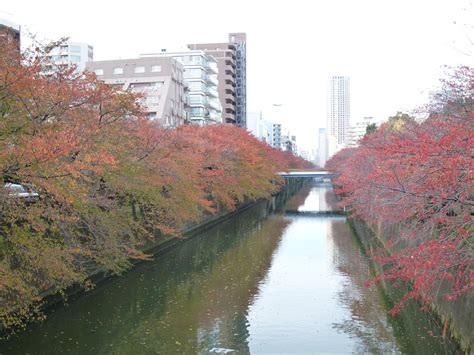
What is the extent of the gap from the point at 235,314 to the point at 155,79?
46428 millimetres

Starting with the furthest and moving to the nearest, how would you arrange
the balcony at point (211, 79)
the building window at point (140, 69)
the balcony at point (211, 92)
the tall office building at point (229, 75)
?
the tall office building at point (229, 75), the balcony at point (211, 79), the balcony at point (211, 92), the building window at point (140, 69)

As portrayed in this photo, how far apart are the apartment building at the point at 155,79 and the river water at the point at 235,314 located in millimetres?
34029

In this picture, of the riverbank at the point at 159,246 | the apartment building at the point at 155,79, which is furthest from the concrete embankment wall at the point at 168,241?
the apartment building at the point at 155,79

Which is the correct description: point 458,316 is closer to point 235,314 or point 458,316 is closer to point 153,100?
point 235,314

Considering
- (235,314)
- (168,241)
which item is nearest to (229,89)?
(168,241)

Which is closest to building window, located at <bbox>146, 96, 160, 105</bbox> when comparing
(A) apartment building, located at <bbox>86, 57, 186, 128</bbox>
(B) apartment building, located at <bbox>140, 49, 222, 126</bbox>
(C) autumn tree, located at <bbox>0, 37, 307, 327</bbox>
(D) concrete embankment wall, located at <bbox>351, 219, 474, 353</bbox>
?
(A) apartment building, located at <bbox>86, 57, 186, 128</bbox>

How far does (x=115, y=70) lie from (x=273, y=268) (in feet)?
148

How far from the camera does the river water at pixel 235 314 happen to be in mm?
12562

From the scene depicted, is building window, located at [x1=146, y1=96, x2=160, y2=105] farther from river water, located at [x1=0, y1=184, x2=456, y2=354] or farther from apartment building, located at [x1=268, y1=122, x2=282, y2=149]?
apartment building, located at [x1=268, y1=122, x2=282, y2=149]

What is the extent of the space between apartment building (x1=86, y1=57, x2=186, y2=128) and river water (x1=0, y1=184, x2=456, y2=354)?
34.0m

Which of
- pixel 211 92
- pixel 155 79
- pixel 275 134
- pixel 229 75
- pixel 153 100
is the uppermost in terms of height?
pixel 229 75

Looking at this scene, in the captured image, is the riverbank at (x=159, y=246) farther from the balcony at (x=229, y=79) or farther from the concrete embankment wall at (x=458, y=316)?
the balcony at (x=229, y=79)

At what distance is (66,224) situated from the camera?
44.6 feet

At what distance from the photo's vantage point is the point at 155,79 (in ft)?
191
